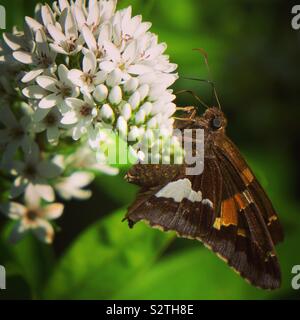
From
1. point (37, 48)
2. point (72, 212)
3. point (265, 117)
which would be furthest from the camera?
point (265, 117)

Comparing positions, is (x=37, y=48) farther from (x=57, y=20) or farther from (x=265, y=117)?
(x=265, y=117)

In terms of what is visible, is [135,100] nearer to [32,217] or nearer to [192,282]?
[32,217]

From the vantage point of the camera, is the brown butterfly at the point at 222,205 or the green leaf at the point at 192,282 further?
the green leaf at the point at 192,282

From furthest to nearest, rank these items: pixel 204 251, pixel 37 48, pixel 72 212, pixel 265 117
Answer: pixel 265 117 → pixel 72 212 → pixel 204 251 → pixel 37 48

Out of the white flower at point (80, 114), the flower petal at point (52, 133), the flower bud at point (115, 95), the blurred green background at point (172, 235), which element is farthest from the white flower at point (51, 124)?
the blurred green background at point (172, 235)

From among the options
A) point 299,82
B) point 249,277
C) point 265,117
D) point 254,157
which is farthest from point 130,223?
point 299,82

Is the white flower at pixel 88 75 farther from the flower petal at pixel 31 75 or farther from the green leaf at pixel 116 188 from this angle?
the green leaf at pixel 116 188

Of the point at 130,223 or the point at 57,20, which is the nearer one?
the point at 57,20
